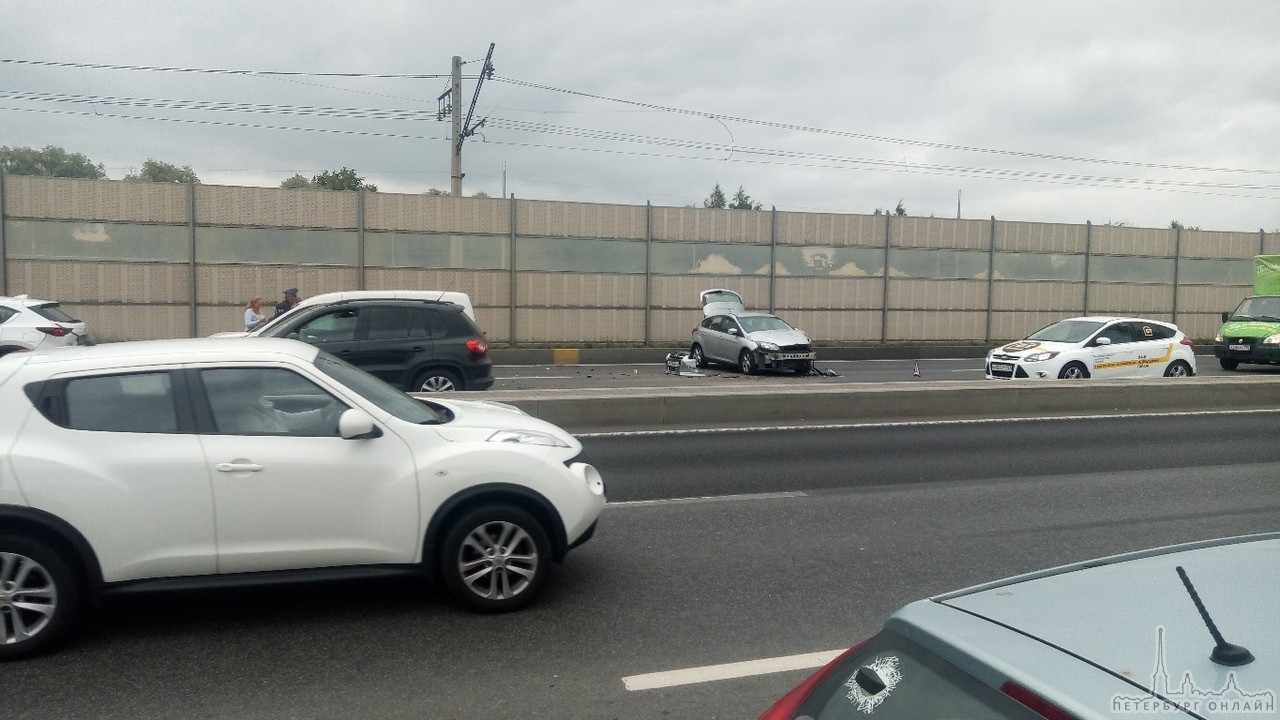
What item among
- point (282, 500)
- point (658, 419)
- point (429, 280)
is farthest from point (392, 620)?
point (429, 280)

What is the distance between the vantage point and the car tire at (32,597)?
4.88 m

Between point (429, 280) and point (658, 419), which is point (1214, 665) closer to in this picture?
point (658, 419)

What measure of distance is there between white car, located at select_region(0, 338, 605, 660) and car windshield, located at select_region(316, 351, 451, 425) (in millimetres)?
42

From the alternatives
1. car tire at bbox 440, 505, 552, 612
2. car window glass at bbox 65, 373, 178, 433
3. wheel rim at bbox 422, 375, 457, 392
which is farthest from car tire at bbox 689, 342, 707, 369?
car window glass at bbox 65, 373, 178, 433

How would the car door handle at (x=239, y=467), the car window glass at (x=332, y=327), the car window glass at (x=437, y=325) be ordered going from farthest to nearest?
1. the car window glass at (x=437, y=325)
2. the car window glass at (x=332, y=327)
3. the car door handle at (x=239, y=467)

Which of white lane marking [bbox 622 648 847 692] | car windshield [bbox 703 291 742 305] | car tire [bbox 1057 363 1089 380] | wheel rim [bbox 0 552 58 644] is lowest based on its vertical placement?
white lane marking [bbox 622 648 847 692]

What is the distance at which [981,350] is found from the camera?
33281 mm

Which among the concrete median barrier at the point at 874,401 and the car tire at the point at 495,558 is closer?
the car tire at the point at 495,558

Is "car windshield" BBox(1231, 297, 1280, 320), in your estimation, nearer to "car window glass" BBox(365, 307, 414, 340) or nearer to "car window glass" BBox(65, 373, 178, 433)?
"car window glass" BBox(365, 307, 414, 340)

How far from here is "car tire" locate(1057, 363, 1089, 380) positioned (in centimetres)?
1816

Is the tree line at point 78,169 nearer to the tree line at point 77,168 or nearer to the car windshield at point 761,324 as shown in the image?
the tree line at point 77,168

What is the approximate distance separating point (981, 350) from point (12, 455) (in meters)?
32.2

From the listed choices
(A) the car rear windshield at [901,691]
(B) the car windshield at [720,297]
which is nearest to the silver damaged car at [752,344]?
(B) the car windshield at [720,297]

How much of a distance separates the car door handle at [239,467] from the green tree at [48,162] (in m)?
74.6
